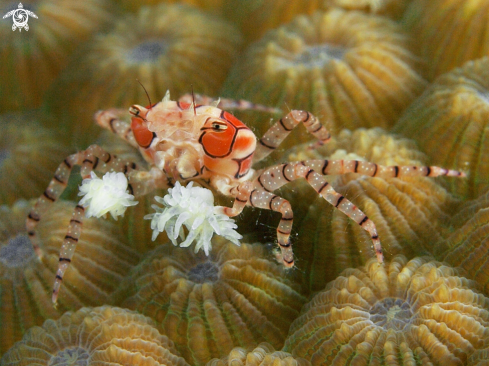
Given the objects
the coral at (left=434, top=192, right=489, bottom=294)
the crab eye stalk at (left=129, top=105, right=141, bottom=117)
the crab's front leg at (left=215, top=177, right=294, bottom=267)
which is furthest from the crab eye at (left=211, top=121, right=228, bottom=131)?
the coral at (left=434, top=192, right=489, bottom=294)

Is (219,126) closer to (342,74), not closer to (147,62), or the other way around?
(342,74)

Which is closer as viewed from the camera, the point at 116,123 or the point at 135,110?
the point at 135,110

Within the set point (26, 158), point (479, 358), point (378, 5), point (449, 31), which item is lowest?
point (479, 358)

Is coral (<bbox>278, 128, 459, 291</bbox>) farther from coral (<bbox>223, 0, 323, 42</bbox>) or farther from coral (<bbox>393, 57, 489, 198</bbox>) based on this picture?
coral (<bbox>223, 0, 323, 42</bbox>)

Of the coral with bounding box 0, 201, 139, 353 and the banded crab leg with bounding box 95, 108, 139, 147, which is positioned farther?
the banded crab leg with bounding box 95, 108, 139, 147

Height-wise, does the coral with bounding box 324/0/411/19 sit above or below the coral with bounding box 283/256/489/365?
above

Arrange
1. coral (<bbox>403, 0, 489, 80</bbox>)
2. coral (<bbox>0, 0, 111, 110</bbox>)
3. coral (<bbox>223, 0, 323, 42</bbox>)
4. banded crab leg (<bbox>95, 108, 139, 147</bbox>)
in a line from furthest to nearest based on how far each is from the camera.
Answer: coral (<bbox>0, 0, 111, 110</bbox>)
coral (<bbox>223, 0, 323, 42</bbox>)
banded crab leg (<bbox>95, 108, 139, 147</bbox>)
coral (<bbox>403, 0, 489, 80</bbox>)

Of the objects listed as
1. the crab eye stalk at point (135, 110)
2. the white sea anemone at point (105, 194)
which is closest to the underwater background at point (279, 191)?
the white sea anemone at point (105, 194)

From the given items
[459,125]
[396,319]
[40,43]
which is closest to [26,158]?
[40,43]

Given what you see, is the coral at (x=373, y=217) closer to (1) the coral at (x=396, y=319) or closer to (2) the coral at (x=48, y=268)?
(1) the coral at (x=396, y=319)
